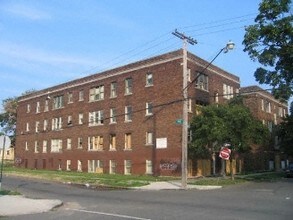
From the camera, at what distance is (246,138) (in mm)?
34500

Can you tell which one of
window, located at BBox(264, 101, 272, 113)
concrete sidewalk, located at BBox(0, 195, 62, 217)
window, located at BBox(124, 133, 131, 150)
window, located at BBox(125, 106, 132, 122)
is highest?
window, located at BBox(264, 101, 272, 113)

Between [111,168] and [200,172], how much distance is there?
1058cm

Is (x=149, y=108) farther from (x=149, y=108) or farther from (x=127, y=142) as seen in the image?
(x=127, y=142)

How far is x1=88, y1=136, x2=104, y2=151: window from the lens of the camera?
49.2 metres

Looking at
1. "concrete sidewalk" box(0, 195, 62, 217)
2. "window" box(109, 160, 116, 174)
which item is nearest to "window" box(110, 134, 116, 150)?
"window" box(109, 160, 116, 174)

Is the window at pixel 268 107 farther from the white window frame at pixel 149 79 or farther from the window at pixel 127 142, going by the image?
the window at pixel 127 142

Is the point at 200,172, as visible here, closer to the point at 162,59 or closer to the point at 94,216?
the point at 162,59

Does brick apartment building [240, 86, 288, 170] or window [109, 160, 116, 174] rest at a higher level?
brick apartment building [240, 86, 288, 170]

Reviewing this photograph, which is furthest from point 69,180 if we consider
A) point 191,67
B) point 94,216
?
point 94,216

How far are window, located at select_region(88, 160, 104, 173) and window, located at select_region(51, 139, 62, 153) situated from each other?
7443mm

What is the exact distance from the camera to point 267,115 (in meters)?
58.0

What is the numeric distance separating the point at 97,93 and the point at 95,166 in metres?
8.23

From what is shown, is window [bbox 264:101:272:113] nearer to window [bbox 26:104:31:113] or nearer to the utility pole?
the utility pole

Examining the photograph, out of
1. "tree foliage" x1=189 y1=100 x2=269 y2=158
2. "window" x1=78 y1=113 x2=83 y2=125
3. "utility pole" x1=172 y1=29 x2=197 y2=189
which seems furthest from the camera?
"window" x1=78 y1=113 x2=83 y2=125
